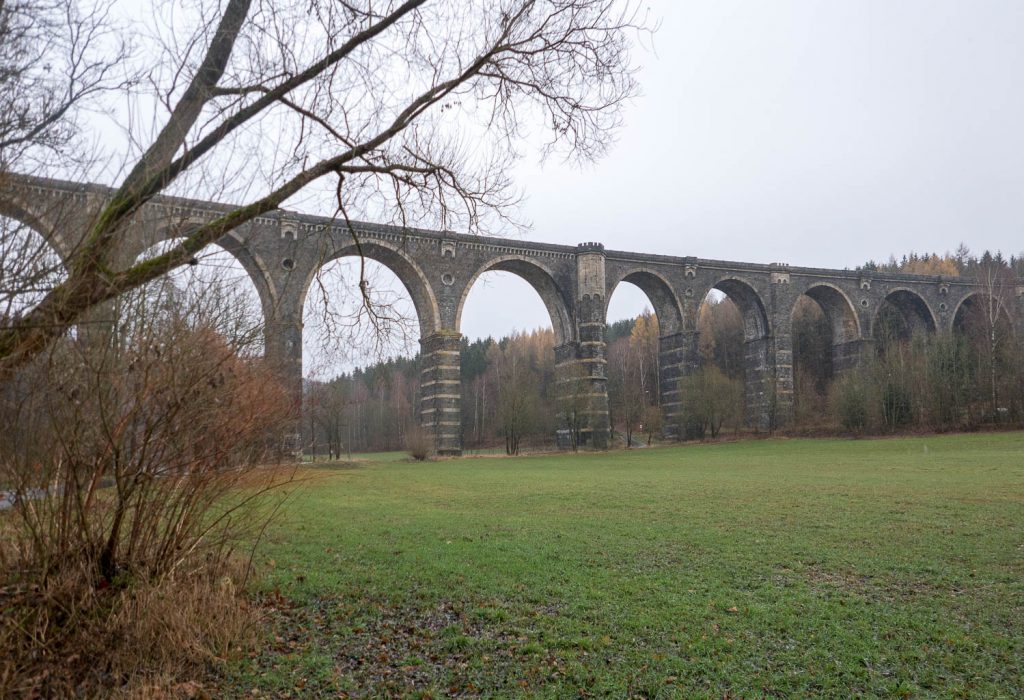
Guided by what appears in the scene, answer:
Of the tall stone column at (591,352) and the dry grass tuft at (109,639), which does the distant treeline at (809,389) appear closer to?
the tall stone column at (591,352)

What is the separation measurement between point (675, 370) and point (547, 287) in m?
8.59

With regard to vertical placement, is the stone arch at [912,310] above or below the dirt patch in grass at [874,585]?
above

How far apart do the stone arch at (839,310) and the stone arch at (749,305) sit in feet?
10.2

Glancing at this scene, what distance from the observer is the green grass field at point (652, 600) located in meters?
3.98

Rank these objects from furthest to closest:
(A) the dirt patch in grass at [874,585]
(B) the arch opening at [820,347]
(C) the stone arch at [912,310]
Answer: (C) the stone arch at [912,310] → (B) the arch opening at [820,347] → (A) the dirt patch in grass at [874,585]

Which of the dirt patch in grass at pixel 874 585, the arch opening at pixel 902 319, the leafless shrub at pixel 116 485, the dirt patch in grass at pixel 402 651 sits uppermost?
the arch opening at pixel 902 319

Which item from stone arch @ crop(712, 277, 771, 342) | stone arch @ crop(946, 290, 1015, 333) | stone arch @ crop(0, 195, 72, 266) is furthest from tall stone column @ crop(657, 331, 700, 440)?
stone arch @ crop(0, 195, 72, 266)

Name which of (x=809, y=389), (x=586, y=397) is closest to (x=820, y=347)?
(x=809, y=389)

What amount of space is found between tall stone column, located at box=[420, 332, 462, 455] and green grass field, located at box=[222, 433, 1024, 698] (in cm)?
1805

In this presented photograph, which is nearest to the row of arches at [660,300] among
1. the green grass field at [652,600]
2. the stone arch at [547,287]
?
the stone arch at [547,287]

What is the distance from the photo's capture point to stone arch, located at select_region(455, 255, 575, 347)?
103ft

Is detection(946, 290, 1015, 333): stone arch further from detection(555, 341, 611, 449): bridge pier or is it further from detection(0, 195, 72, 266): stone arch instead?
detection(0, 195, 72, 266): stone arch

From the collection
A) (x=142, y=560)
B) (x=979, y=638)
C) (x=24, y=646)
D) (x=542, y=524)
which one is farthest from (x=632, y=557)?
(x=24, y=646)

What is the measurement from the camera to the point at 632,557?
6.77 metres
